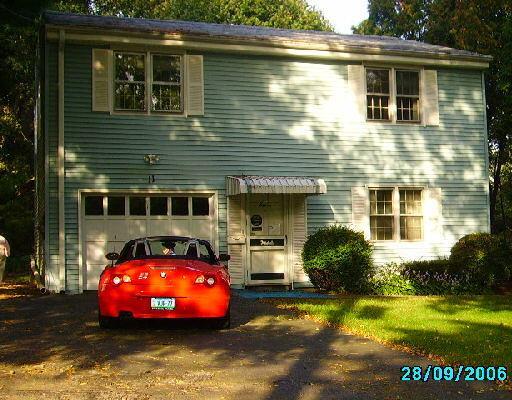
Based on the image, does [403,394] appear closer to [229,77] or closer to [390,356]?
[390,356]

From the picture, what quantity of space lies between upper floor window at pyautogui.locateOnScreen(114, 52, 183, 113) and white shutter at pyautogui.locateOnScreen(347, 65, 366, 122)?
4.50 m

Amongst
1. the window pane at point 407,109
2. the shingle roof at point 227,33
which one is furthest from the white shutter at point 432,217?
the shingle roof at point 227,33

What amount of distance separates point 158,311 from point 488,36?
13794 millimetres

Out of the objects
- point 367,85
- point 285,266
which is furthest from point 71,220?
point 367,85

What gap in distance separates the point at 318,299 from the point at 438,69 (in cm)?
793

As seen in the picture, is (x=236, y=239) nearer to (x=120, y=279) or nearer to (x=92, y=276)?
(x=92, y=276)

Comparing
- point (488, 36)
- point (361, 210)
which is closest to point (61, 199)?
point (361, 210)

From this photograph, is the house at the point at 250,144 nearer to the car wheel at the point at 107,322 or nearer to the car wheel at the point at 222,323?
the car wheel at the point at 222,323

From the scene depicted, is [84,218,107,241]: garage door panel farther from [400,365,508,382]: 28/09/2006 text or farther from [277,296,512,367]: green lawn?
[400,365,508,382]: 28/09/2006 text

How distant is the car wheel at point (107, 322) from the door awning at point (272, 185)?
19.2 ft

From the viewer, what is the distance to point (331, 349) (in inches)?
301

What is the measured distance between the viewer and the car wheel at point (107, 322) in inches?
348

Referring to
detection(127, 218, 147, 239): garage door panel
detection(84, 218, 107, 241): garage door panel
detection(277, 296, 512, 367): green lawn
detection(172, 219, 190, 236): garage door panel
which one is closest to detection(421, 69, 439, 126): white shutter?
detection(277, 296, 512, 367): green lawn

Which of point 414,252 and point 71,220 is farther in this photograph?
point 414,252
